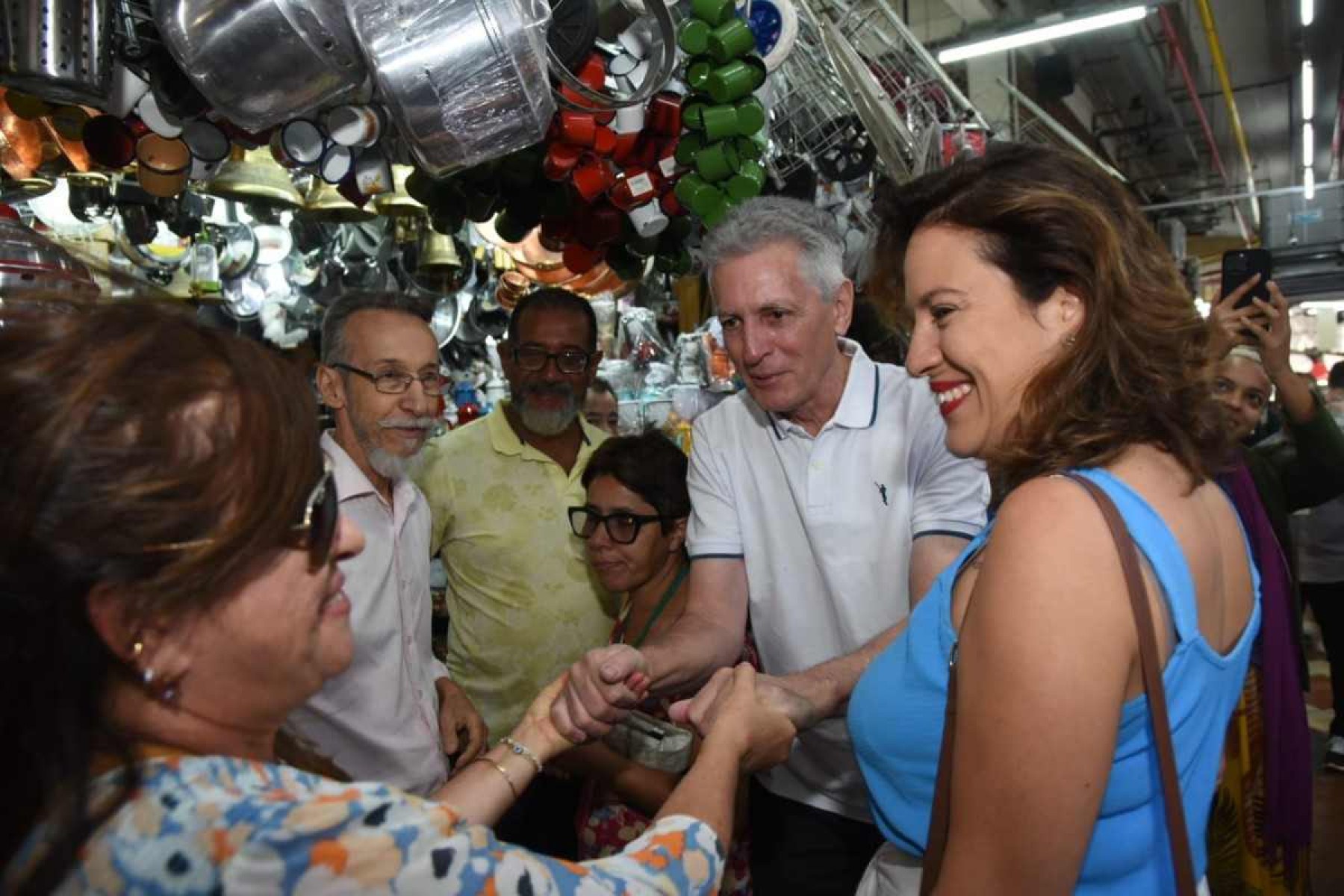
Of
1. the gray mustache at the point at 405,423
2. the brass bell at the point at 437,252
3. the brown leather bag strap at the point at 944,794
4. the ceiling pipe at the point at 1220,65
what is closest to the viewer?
the brown leather bag strap at the point at 944,794

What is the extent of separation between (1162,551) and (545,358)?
2230 mm

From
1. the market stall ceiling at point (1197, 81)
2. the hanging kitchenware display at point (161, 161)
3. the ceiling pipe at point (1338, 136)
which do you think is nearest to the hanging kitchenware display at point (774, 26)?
the hanging kitchenware display at point (161, 161)

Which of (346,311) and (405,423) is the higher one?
(346,311)

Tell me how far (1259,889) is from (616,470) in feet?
6.13

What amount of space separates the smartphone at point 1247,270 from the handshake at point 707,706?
1.99 metres

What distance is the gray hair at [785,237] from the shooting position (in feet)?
6.48

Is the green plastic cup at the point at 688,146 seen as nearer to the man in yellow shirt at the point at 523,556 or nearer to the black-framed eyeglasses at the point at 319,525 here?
the man in yellow shirt at the point at 523,556

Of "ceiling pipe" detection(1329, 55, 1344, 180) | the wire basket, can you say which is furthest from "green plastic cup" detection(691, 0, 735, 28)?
"ceiling pipe" detection(1329, 55, 1344, 180)

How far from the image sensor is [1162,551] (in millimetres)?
904

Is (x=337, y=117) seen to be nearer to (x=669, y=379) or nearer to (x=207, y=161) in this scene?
A: (x=207, y=161)

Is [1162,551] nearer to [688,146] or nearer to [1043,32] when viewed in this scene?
[688,146]

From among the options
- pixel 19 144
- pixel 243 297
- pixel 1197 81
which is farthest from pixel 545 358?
pixel 1197 81

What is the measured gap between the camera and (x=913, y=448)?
75.1 inches

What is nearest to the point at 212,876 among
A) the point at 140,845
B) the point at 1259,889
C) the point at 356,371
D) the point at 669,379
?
the point at 140,845
